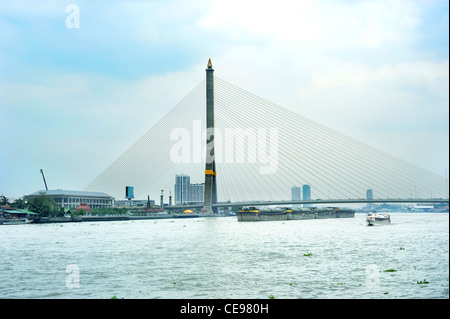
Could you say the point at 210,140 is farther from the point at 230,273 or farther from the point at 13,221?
the point at 230,273

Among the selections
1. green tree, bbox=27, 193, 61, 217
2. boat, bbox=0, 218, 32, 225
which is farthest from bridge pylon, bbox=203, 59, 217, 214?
boat, bbox=0, 218, 32, 225

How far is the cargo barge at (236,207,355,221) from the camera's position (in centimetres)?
12562

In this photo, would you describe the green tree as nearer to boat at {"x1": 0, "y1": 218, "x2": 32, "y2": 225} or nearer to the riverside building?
boat at {"x1": 0, "y1": 218, "x2": 32, "y2": 225}

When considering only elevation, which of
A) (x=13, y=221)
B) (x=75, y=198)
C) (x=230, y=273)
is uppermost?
(x=75, y=198)

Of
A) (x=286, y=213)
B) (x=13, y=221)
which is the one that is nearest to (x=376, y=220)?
(x=286, y=213)

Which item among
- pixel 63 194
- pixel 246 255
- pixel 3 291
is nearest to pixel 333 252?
pixel 246 255

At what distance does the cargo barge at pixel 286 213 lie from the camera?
12562cm

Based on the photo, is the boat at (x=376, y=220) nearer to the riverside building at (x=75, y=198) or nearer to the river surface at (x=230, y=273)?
the river surface at (x=230, y=273)

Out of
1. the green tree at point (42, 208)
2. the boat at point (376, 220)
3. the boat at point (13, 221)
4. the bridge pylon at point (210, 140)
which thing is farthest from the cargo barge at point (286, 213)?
the boat at point (13, 221)

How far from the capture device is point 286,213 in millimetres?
145125

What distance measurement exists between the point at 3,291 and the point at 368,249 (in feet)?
85.2

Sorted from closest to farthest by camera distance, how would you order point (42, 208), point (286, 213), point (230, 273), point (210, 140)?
point (230, 273) < point (210, 140) < point (42, 208) < point (286, 213)

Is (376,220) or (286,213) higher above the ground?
(376,220)
